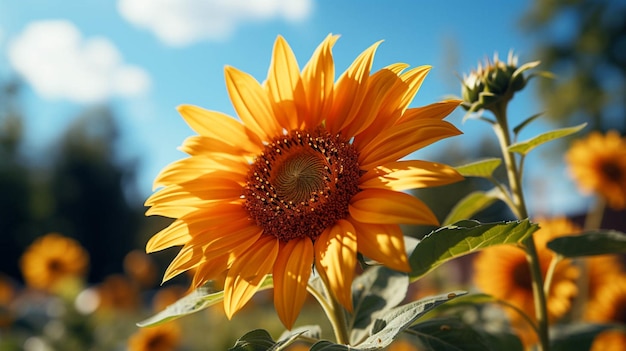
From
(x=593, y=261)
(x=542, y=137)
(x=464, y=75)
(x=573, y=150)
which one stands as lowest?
(x=593, y=261)

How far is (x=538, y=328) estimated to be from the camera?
1.09 metres

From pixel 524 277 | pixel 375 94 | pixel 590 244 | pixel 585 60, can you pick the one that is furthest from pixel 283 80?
pixel 585 60

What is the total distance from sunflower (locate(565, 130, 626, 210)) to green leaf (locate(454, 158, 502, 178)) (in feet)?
5.92

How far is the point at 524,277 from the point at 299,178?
44.1 inches

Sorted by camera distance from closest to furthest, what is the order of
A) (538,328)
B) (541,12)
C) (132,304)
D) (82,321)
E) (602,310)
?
(538,328)
(602,310)
(82,321)
(132,304)
(541,12)

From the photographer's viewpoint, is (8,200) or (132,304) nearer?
(132,304)

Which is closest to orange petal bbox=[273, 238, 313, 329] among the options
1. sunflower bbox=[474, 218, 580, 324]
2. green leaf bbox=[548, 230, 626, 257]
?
green leaf bbox=[548, 230, 626, 257]

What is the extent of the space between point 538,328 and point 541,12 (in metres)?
22.2

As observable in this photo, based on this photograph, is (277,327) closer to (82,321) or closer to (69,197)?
(82,321)

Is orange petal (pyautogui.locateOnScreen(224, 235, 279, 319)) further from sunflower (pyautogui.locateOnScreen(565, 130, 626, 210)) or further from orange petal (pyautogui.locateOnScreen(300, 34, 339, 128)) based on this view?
sunflower (pyautogui.locateOnScreen(565, 130, 626, 210))

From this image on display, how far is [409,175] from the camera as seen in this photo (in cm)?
82

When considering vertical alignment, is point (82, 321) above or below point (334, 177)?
below

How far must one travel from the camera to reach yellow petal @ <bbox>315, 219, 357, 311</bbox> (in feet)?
2.58

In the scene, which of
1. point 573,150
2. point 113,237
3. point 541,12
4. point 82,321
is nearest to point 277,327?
point 82,321
